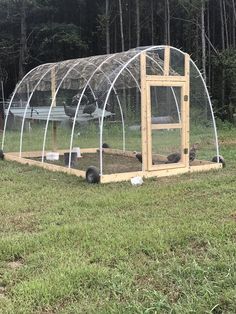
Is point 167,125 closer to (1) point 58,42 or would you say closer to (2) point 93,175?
(2) point 93,175

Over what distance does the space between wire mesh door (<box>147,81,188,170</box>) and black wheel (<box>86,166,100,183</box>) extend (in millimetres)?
1121

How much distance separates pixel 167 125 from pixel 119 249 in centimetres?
501

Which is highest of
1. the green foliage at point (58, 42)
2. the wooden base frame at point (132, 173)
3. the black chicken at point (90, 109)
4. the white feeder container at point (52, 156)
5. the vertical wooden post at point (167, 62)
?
the green foliage at point (58, 42)

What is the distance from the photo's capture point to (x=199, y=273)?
404cm

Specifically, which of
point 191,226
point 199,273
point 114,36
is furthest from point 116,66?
point 114,36

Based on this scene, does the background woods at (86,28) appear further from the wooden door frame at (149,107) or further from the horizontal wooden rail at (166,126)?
the horizontal wooden rail at (166,126)

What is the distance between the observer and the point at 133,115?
9852 millimetres

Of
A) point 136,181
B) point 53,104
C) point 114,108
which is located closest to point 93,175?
point 136,181

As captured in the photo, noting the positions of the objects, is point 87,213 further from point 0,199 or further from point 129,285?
point 129,285

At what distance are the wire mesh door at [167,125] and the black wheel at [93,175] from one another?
1.12 m

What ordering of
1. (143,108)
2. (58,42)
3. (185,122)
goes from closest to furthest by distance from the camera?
(143,108) → (185,122) → (58,42)

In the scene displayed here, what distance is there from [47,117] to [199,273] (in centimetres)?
763

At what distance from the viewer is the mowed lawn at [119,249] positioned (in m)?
3.68

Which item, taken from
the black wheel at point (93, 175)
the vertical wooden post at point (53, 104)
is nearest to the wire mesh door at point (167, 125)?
the black wheel at point (93, 175)
